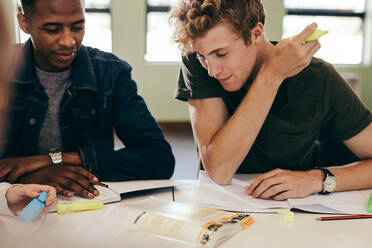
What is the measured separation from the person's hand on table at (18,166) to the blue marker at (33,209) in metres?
0.34

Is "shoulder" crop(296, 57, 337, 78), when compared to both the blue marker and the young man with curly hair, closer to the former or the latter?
the young man with curly hair

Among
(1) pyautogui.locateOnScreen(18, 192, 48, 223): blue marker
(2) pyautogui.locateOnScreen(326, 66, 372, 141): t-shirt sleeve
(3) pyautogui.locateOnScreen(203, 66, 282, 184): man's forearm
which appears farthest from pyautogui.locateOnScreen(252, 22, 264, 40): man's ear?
(1) pyautogui.locateOnScreen(18, 192, 48, 223): blue marker

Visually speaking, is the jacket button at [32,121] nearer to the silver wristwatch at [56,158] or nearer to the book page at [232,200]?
the silver wristwatch at [56,158]

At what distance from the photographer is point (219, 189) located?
1051mm

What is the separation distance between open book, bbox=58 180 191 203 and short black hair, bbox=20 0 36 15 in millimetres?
595

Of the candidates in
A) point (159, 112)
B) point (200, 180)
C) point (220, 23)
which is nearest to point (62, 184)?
point (200, 180)

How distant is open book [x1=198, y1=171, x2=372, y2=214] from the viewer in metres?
0.91

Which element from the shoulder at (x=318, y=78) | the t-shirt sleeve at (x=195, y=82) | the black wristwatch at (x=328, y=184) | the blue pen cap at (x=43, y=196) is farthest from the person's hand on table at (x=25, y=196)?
the shoulder at (x=318, y=78)

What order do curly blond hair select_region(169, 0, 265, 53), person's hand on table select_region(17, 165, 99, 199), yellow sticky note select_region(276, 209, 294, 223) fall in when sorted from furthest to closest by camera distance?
curly blond hair select_region(169, 0, 265, 53), person's hand on table select_region(17, 165, 99, 199), yellow sticky note select_region(276, 209, 294, 223)

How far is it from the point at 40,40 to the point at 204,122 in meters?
0.59

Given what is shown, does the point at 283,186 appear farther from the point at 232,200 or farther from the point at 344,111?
the point at 344,111

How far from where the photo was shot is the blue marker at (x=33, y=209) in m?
0.73

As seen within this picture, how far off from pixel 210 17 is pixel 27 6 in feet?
1.90

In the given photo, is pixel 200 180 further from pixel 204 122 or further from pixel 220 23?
pixel 220 23
